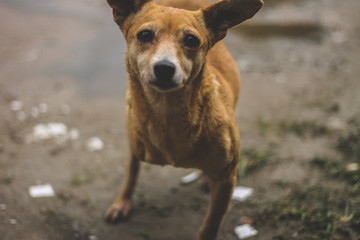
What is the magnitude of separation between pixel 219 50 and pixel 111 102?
78.4 inches

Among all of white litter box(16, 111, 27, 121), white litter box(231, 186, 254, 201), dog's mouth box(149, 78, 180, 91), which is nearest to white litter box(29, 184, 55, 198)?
white litter box(16, 111, 27, 121)

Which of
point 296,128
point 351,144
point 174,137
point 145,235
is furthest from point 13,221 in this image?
point 351,144

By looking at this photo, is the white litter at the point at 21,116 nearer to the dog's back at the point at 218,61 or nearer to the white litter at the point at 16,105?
the white litter at the point at 16,105

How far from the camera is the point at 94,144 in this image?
13.5 feet

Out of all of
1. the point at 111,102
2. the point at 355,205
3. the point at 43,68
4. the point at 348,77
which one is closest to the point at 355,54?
the point at 348,77

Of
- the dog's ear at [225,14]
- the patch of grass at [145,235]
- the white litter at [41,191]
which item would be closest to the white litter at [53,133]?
the white litter at [41,191]

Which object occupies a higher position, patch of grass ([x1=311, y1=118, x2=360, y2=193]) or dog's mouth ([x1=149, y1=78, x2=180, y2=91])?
dog's mouth ([x1=149, y1=78, x2=180, y2=91])

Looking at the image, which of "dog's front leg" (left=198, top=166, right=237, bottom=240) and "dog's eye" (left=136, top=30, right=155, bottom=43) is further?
"dog's front leg" (left=198, top=166, right=237, bottom=240)

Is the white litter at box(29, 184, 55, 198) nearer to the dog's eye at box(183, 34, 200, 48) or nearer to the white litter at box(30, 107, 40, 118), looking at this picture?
the white litter at box(30, 107, 40, 118)

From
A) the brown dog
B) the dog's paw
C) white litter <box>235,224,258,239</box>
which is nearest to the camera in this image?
the brown dog

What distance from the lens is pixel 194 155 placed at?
2.57 metres

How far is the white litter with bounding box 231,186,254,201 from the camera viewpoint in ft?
11.6

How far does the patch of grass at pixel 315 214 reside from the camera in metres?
3.04

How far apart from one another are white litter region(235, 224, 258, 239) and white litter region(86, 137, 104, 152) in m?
1.73
